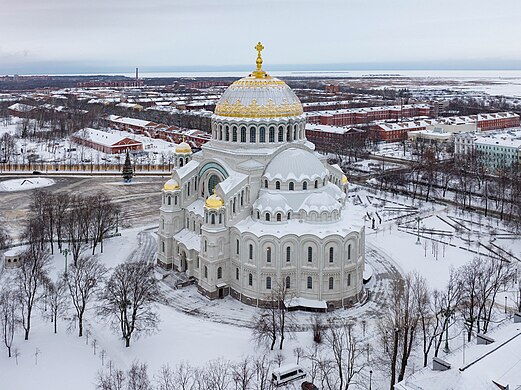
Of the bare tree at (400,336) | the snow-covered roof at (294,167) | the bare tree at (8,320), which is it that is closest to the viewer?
the bare tree at (400,336)

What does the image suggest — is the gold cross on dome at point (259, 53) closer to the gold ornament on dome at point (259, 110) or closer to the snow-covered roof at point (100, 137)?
the gold ornament on dome at point (259, 110)

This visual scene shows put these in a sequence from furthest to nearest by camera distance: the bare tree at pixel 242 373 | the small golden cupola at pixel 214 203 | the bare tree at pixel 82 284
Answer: the small golden cupola at pixel 214 203 < the bare tree at pixel 82 284 < the bare tree at pixel 242 373

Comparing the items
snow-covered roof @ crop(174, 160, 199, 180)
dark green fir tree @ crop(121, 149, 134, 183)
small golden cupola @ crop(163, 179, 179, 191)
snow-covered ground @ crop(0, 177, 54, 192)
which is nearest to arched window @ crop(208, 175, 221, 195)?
snow-covered roof @ crop(174, 160, 199, 180)

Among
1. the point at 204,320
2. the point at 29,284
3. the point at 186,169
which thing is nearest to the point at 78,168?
the point at 186,169

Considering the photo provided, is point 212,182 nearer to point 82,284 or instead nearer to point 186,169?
point 186,169

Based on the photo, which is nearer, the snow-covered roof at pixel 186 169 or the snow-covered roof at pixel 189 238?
the snow-covered roof at pixel 189 238

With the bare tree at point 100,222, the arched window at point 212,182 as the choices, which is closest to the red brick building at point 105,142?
the bare tree at point 100,222

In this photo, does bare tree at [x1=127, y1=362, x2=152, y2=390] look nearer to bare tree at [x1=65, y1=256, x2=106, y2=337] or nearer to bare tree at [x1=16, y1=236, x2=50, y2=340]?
bare tree at [x1=65, y1=256, x2=106, y2=337]
